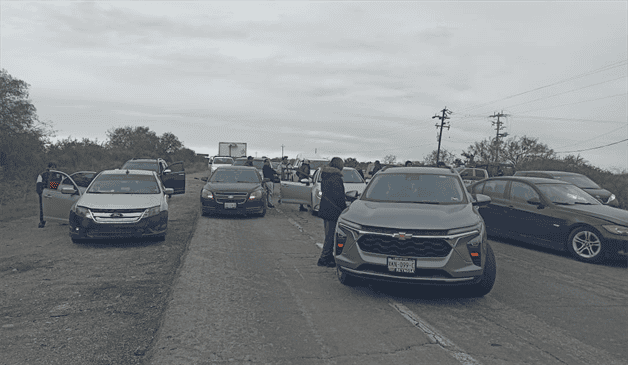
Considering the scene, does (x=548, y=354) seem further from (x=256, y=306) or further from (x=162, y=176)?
(x=162, y=176)

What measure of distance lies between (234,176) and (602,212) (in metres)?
10.5

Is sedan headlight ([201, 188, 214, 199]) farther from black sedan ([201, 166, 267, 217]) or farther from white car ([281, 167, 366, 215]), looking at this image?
white car ([281, 167, 366, 215])

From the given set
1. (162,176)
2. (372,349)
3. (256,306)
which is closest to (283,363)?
(372,349)

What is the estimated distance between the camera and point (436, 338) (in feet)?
14.1

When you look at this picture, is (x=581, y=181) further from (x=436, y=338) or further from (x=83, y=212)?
(x=83, y=212)

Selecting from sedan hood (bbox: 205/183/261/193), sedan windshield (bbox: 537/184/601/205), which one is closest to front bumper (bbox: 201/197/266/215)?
sedan hood (bbox: 205/183/261/193)

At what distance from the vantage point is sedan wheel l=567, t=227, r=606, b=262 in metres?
8.48

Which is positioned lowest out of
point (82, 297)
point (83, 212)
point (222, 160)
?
point (82, 297)

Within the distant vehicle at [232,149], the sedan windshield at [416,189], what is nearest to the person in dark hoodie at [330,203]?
the sedan windshield at [416,189]

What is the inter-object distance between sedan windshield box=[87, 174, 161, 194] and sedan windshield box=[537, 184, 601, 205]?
28.6ft

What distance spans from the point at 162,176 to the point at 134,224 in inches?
319

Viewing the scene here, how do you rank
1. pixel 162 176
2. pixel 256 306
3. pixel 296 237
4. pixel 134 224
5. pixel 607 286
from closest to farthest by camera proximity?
1. pixel 256 306
2. pixel 607 286
3. pixel 134 224
4. pixel 296 237
5. pixel 162 176

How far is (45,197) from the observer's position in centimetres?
1084

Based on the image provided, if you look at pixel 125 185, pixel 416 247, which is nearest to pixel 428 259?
pixel 416 247
